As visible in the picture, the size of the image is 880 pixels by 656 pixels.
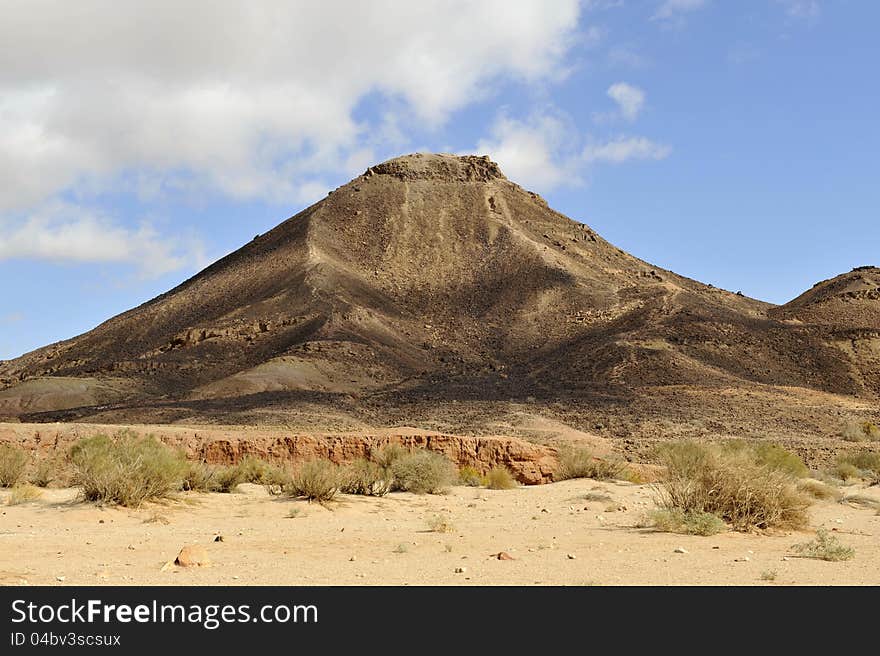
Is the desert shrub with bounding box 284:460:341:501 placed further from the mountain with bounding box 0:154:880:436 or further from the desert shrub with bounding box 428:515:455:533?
the mountain with bounding box 0:154:880:436

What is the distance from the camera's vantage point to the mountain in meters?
48.6

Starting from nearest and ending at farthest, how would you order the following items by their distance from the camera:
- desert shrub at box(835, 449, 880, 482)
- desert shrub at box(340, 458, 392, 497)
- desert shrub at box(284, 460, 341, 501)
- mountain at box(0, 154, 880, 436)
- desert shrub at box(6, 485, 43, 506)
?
desert shrub at box(6, 485, 43, 506) → desert shrub at box(284, 460, 341, 501) → desert shrub at box(340, 458, 392, 497) → desert shrub at box(835, 449, 880, 482) → mountain at box(0, 154, 880, 436)

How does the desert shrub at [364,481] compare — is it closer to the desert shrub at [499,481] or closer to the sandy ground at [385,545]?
the sandy ground at [385,545]

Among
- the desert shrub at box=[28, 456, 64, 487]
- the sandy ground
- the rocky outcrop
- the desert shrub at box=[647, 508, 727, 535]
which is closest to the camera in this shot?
the sandy ground

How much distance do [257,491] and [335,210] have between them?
8188 cm

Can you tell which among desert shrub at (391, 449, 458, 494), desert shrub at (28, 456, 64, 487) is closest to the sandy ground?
desert shrub at (28, 456, 64, 487)

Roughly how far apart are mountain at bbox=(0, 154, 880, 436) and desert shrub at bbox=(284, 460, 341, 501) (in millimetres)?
20613

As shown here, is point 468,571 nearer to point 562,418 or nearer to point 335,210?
point 562,418

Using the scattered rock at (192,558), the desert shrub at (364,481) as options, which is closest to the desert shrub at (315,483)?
the desert shrub at (364,481)

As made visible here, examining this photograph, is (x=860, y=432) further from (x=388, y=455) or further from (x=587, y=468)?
(x=388, y=455)

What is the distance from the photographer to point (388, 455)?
77.9 ft

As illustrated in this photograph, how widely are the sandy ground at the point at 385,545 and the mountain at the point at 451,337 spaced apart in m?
22.2

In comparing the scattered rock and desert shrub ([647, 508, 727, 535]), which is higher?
the scattered rock
